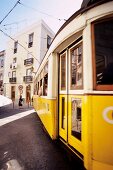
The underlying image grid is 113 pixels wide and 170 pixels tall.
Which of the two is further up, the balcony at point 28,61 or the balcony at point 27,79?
the balcony at point 28,61

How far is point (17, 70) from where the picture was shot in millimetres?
32094

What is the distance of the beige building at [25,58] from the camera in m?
28.3

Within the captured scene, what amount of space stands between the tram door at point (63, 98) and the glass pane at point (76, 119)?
25 centimetres

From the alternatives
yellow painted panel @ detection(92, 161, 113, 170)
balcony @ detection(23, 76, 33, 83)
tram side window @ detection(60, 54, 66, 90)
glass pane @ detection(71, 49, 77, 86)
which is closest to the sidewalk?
tram side window @ detection(60, 54, 66, 90)

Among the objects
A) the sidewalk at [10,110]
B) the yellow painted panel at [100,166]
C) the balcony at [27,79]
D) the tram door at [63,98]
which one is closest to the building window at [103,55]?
the yellow painted panel at [100,166]

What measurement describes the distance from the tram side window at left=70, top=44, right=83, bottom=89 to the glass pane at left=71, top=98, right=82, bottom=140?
0.31 m

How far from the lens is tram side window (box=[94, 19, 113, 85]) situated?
2.53 metres

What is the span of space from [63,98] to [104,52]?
1.63 meters

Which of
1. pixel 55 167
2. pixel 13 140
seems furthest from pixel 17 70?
pixel 55 167

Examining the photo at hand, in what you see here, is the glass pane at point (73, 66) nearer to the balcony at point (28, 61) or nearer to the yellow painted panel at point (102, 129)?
the yellow painted panel at point (102, 129)

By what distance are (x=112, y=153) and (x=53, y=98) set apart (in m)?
2.07

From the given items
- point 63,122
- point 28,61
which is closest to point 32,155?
point 63,122

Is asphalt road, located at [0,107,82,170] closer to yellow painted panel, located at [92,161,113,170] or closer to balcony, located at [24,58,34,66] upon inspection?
yellow painted panel, located at [92,161,113,170]

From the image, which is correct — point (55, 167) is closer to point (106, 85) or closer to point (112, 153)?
point (112, 153)
